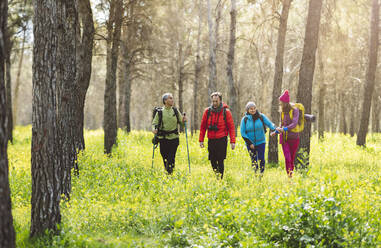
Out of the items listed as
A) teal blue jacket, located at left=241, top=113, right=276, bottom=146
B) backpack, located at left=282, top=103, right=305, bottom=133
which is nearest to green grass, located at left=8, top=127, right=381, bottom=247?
teal blue jacket, located at left=241, top=113, right=276, bottom=146

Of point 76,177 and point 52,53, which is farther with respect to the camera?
point 76,177

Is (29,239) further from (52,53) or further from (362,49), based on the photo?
(362,49)

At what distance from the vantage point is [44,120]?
413cm

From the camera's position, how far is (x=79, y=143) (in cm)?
1056

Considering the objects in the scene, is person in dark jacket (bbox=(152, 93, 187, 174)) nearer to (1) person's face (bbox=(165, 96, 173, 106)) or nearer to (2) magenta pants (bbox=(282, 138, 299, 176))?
(1) person's face (bbox=(165, 96, 173, 106))

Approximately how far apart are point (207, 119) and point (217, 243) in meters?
3.94

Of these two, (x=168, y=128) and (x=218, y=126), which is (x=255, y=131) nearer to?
(x=218, y=126)

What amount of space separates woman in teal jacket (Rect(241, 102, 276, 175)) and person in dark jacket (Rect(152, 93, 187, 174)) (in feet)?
5.09

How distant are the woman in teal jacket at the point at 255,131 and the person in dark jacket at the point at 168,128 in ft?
5.09

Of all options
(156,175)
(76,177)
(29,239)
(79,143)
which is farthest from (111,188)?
(79,143)

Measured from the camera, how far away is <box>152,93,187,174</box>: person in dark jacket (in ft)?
25.5

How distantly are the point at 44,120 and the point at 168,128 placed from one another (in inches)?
154

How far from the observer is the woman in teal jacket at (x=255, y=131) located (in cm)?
759

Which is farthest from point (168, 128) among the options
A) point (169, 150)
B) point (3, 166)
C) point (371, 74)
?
point (371, 74)
